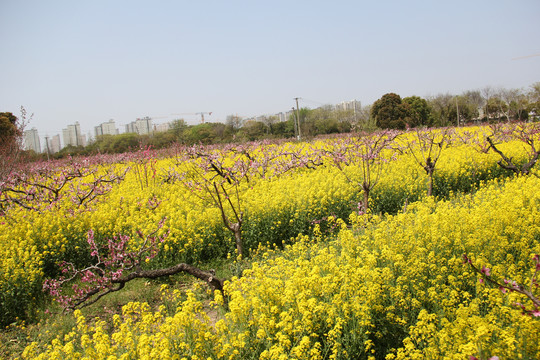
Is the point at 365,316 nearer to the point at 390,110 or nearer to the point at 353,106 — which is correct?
the point at 390,110

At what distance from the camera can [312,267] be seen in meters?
5.11

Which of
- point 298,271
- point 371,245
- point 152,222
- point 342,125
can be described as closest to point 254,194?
point 152,222

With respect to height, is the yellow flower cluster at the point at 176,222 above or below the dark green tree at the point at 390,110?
below

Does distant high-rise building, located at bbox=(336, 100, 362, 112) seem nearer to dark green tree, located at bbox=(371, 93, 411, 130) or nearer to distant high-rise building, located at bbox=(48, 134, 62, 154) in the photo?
dark green tree, located at bbox=(371, 93, 411, 130)

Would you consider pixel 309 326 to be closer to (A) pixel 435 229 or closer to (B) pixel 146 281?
(A) pixel 435 229

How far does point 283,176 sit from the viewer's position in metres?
12.5

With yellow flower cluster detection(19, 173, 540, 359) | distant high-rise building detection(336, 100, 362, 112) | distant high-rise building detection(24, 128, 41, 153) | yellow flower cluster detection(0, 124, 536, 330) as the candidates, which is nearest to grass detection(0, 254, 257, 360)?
yellow flower cluster detection(0, 124, 536, 330)

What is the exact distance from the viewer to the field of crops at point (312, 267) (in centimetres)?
359

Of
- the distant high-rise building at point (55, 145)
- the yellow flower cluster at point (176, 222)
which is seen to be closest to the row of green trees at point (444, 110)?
the yellow flower cluster at point (176, 222)

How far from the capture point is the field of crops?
3586 millimetres

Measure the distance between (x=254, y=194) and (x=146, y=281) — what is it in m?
3.62

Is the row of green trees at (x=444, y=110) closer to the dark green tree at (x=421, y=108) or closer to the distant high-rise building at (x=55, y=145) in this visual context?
the dark green tree at (x=421, y=108)

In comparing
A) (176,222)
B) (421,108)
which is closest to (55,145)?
(421,108)

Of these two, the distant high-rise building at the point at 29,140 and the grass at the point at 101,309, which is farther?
the distant high-rise building at the point at 29,140
